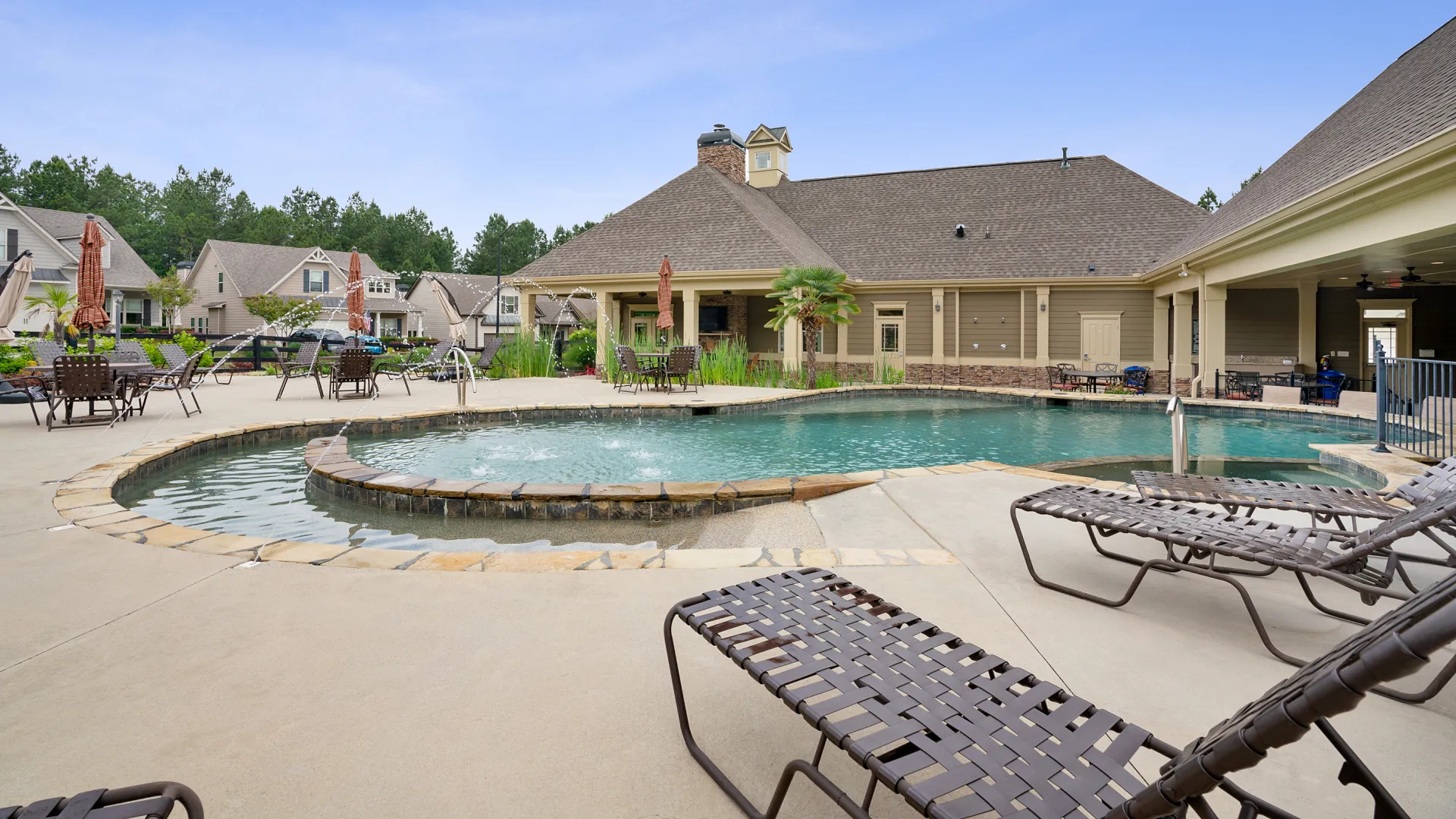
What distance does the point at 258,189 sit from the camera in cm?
6831

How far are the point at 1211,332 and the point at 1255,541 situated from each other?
13360 mm

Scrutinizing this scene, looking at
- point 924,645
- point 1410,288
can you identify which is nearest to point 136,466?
point 924,645

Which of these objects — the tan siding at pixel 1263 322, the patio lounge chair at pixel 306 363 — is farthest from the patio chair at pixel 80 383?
the tan siding at pixel 1263 322

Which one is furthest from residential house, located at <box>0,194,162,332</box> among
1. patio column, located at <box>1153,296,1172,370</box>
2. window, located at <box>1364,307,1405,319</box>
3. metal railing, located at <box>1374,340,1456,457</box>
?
window, located at <box>1364,307,1405,319</box>

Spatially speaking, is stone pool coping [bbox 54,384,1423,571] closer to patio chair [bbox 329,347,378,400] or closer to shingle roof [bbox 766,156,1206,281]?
patio chair [bbox 329,347,378,400]

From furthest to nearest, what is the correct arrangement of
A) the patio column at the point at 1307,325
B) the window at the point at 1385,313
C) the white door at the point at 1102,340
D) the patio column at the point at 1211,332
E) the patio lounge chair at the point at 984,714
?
the white door at the point at 1102,340 → the window at the point at 1385,313 → the patio column at the point at 1307,325 → the patio column at the point at 1211,332 → the patio lounge chair at the point at 984,714

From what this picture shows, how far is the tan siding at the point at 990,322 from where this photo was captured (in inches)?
749

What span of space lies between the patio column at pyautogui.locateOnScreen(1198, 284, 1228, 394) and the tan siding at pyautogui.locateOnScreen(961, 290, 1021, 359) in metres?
5.40

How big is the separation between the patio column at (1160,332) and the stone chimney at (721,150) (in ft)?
41.3

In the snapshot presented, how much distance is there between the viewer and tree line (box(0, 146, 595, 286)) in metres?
49.9

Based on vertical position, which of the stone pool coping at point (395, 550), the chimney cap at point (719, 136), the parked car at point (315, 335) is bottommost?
the stone pool coping at point (395, 550)

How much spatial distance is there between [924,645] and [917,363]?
18.7 m

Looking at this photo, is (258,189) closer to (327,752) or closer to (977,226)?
(977,226)

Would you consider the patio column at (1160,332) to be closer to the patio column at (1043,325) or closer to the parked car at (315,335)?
the patio column at (1043,325)
